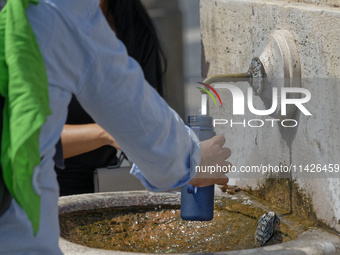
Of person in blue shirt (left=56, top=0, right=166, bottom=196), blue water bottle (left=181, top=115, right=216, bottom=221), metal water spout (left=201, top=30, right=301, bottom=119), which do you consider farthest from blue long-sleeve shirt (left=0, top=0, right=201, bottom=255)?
person in blue shirt (left=56, top=0, right=166, bottom=196)

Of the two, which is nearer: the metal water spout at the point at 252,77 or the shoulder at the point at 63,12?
the shoulder at the point at 63,12

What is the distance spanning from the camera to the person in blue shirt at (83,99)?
90 cm

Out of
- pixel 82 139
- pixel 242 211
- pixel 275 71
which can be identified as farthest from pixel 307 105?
pixel 82 139

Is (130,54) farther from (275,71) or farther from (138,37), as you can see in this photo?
(275,71)

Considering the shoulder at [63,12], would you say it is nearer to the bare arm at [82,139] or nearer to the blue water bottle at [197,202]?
the blue water bottle at [197,202]

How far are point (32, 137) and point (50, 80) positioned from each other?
0.38 feet

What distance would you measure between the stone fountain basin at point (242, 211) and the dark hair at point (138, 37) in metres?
0.69

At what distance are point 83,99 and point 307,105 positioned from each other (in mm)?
1245

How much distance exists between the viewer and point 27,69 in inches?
33.4

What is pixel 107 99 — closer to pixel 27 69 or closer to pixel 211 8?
pixel 27 69

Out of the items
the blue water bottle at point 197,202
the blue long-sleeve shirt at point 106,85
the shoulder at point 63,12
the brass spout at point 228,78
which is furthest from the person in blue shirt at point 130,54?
the shoulder at point 63,12

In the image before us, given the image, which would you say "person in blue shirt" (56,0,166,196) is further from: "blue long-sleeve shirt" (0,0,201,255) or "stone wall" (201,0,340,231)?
"blue long-sleeve shirt" (0,0,201,255)

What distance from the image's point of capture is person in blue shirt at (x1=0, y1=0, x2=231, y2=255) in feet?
2.95

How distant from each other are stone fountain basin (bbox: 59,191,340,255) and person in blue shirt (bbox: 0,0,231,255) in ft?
2.16
